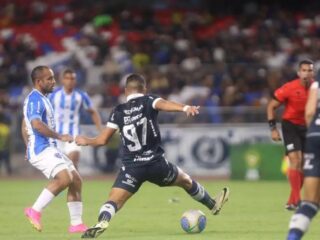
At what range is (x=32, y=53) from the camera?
1286 inches

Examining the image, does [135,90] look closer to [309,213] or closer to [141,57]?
[309,213]

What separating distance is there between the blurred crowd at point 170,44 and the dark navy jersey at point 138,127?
14.2 meters

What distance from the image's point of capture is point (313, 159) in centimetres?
913

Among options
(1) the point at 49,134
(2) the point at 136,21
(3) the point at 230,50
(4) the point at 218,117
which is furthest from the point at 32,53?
(1) the point at 49,134

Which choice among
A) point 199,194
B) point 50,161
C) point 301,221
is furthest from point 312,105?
point 50,161

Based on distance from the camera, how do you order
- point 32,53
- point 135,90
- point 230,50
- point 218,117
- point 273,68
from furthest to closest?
point 32,53 → point 230,50 → point 273,68 → point 218,117 → point 135,90

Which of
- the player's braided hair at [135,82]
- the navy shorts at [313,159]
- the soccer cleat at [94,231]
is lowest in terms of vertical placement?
the soccer cleat at [94,231]

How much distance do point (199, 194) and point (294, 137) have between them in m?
3.27

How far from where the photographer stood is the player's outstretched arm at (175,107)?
35.4 ft

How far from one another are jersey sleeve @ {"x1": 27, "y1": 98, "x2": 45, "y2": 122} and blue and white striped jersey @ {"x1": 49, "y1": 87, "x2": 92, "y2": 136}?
16.8 feet

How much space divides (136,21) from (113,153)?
886 cm

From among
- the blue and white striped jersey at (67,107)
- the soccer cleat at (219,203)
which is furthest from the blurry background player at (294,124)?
the blue and white striped jersey at (67,107)

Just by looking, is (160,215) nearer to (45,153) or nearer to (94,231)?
(45,153)

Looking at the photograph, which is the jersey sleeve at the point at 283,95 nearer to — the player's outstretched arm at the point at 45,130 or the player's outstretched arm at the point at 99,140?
the player's outstretched arm at the point at 99,140
